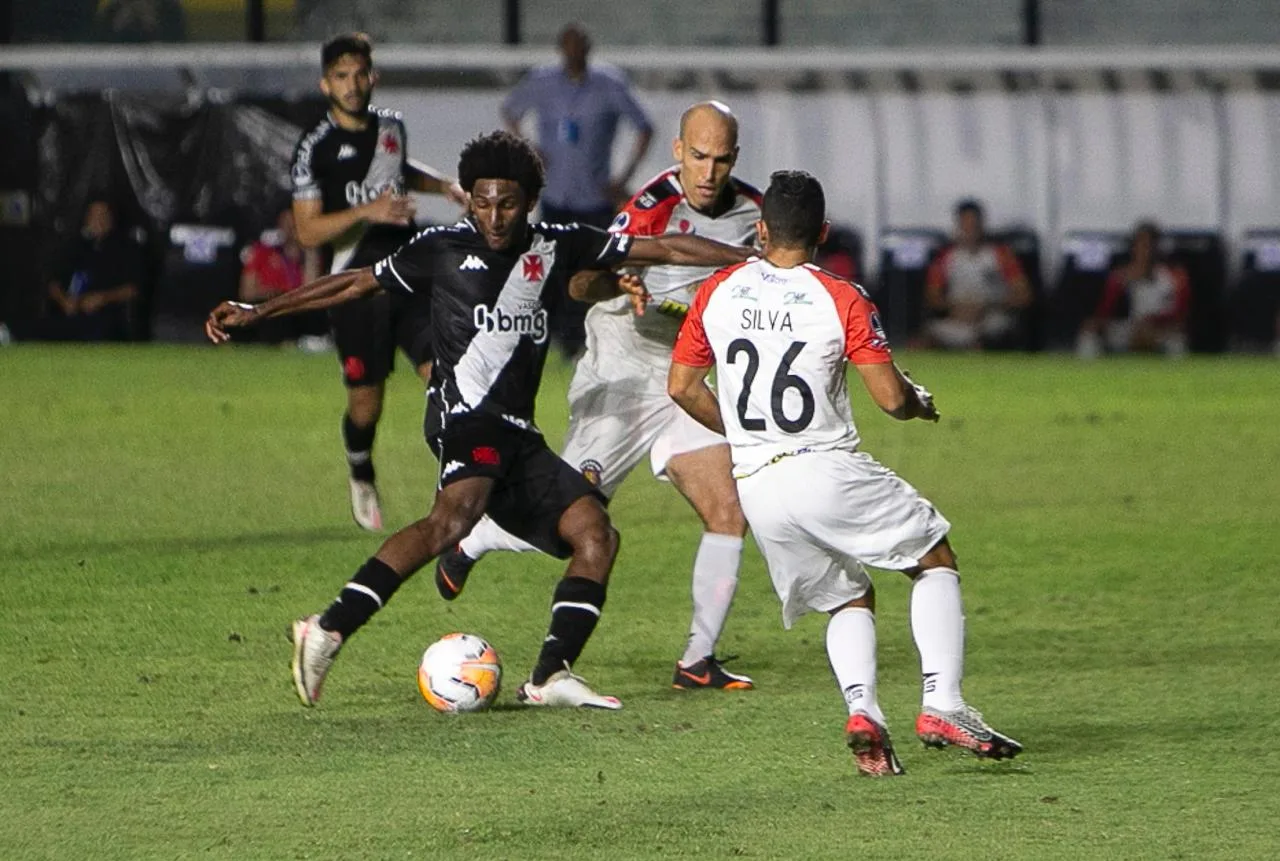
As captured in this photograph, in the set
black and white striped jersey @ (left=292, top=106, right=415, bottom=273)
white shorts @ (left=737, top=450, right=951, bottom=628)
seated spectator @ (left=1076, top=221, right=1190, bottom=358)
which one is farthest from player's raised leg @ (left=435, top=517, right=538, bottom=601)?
seated spectator @ (left=1076, top=221, right=1190, bottom=358)

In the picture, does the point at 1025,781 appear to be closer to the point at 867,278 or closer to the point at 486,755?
the point at 486,755

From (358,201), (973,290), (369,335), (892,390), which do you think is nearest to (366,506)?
(369,335)

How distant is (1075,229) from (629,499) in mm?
11319

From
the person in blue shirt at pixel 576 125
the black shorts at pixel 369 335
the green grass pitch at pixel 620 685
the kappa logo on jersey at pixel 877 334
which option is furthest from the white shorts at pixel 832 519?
the person in blue shirt at pixel 576 125

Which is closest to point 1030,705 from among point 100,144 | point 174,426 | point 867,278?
point 174,426

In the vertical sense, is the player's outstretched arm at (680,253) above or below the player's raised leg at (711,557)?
above

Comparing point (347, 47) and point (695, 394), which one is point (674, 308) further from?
point (347, 47)

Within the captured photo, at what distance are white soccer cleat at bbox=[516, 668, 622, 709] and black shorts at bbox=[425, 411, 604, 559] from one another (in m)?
0.41

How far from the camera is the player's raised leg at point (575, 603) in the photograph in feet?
23.1

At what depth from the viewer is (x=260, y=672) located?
7520 mm

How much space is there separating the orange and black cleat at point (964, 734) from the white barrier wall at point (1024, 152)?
1683 centimetres

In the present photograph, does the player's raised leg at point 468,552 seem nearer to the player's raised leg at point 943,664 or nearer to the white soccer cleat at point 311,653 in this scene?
the white soccer cleat at point 311,653

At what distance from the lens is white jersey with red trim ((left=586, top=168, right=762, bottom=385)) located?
785cm

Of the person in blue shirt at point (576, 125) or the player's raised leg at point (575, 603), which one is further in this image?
the person in blue shirt at point (576, 125)
